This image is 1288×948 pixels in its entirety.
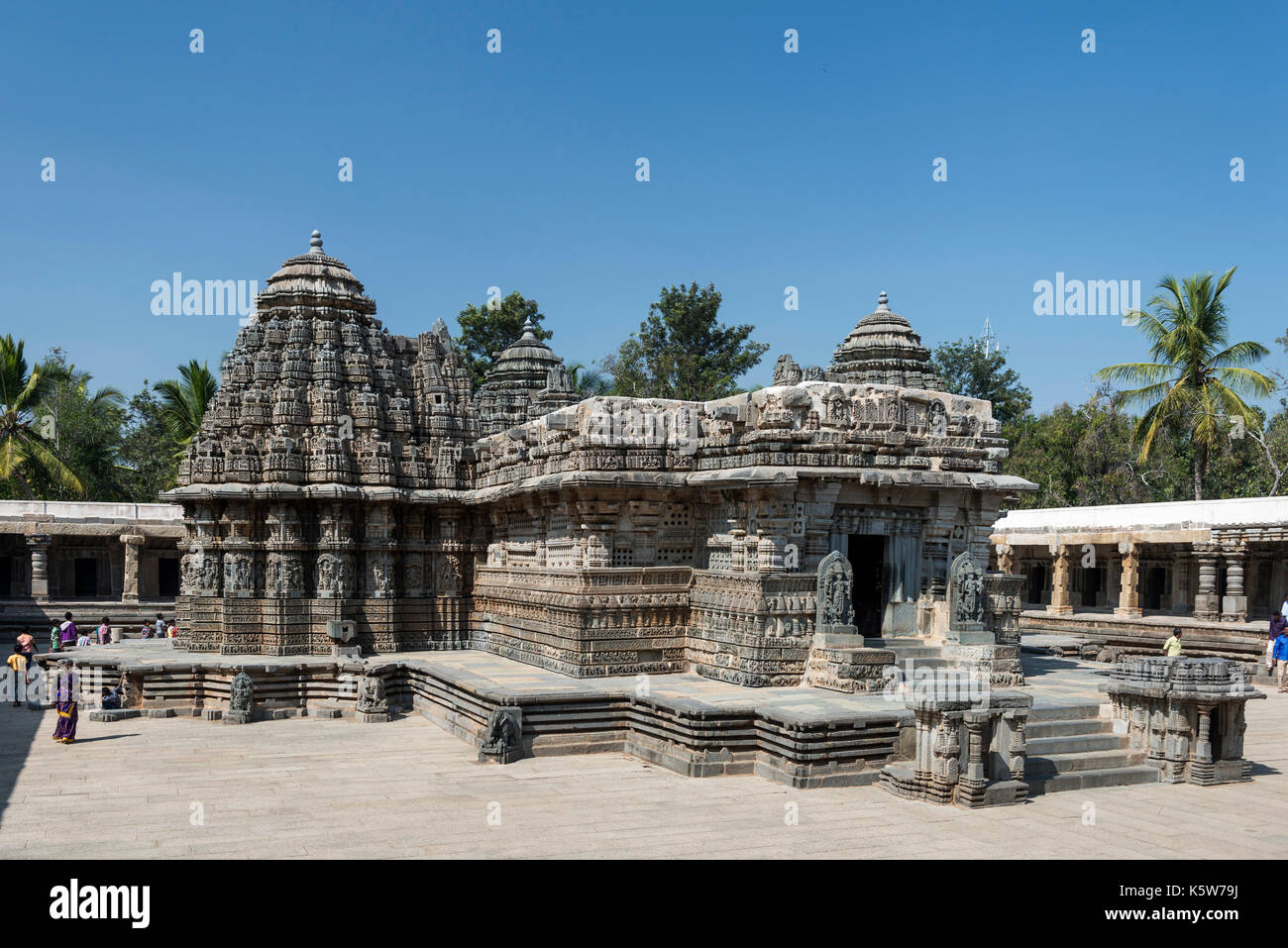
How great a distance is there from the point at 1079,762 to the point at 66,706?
1240 cm

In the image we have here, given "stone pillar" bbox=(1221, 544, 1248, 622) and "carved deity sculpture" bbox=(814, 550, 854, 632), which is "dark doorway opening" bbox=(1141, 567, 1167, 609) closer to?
"stone pillar" bbox=(1221, 544, 1248, 622)

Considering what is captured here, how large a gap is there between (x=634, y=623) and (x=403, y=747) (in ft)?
12.0

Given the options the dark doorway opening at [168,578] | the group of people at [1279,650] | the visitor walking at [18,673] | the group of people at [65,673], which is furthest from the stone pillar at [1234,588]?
the dark doorway opening at [168,578]

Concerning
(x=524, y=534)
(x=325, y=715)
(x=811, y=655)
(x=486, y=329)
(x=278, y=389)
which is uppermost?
(x=486, y=329)

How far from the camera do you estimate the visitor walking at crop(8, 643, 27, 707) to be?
57.1 feet

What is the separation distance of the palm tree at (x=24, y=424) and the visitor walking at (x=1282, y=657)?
102ft

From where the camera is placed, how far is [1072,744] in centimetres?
1234

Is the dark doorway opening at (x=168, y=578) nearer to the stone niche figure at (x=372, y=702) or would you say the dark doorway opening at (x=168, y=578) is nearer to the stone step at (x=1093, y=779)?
the stone niche figure at (x=372, y=702)

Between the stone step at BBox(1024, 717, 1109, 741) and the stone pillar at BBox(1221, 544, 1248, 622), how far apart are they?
13.0m

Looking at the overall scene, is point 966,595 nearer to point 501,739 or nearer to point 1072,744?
point 1072,744

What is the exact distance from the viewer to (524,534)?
744 inches

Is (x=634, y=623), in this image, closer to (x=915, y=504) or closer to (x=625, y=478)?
(x=625, y=478)

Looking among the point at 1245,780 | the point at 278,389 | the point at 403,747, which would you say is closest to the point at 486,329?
the point at 278,389

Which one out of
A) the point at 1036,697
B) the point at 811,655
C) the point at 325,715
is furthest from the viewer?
the point at 325,715
